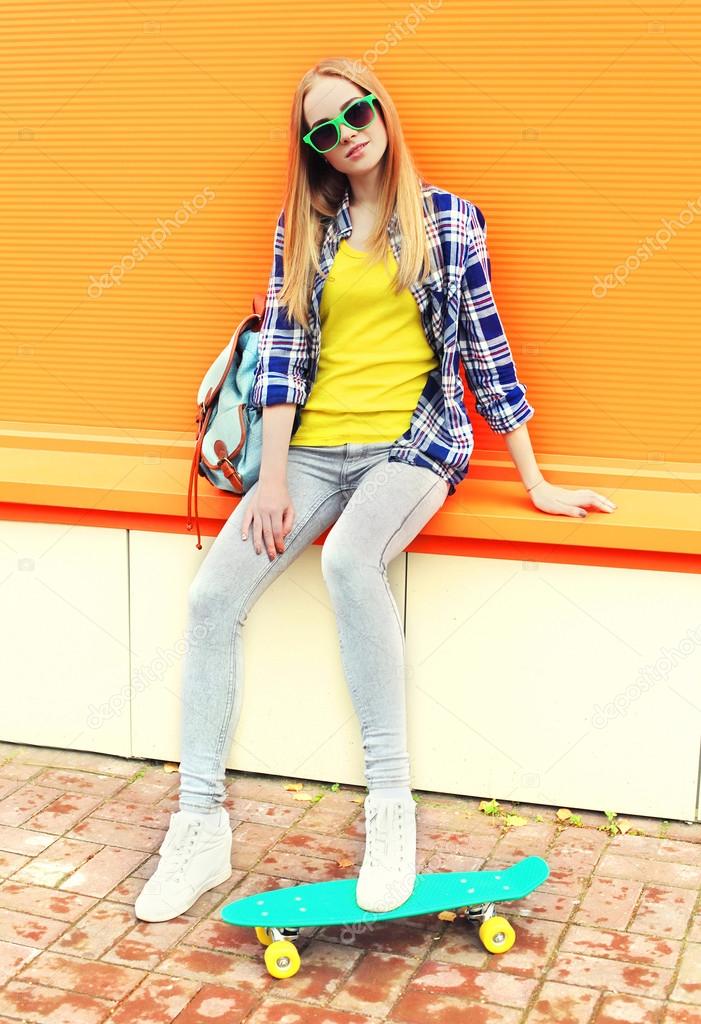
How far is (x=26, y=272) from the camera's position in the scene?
3875 millimetres

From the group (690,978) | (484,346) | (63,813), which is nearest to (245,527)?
(484,346)

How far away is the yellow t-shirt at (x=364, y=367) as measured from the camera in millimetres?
3127

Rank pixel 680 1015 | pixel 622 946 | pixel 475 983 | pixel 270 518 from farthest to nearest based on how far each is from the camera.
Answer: pixel 270 518 → pixel 622 946 → pixel 475 983 → pixel 680 1015

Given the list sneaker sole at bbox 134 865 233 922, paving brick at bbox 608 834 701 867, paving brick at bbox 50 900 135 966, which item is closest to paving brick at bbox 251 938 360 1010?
sneaker sole at bbox 134 865 233 922

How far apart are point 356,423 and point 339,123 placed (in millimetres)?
723

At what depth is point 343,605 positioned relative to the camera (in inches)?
116

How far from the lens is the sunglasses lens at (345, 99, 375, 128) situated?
295 cm

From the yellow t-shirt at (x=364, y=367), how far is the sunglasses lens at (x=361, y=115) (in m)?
0.29

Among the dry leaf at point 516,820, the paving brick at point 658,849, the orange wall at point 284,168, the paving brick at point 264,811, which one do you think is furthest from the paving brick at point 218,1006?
the orange wall at point 284,168

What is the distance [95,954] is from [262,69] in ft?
7.71

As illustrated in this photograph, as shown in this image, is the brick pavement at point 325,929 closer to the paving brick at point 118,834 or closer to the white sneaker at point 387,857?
the paving brick at point 118,834

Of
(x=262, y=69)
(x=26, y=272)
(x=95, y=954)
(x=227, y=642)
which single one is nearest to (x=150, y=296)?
(x=26, y=272)

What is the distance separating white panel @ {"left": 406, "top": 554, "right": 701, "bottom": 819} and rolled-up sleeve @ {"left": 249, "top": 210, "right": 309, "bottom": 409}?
22.5 inches

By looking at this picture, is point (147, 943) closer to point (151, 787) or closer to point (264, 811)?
point (264, 811)
